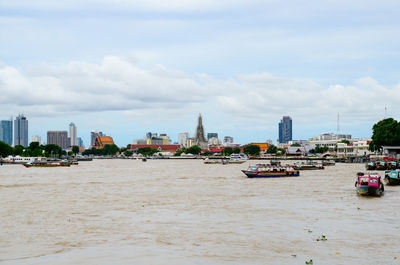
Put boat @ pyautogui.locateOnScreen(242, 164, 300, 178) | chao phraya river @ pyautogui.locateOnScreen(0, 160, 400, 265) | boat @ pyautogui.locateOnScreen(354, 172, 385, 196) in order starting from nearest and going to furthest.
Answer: chao phraya river @ pyautogui.locateOnScreen(0, 160, 400, 265) → boat @ pyautogui.locateOnScreen(354, 172, 385, 196) → boat @ pyautogui.locateOnScreen(242, 164, 300, 178)

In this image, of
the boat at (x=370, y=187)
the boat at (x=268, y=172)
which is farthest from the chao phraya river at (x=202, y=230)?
the boat at (x=268, y=172)

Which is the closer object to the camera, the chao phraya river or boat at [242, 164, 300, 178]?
the chao phraya river

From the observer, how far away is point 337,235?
34.5 metres

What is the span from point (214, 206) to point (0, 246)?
2342cm

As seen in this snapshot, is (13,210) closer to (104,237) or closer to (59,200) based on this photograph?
(59,200)

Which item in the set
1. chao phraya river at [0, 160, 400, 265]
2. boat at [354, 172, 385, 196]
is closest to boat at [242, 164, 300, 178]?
chao phraya river at [0, 160, 400, 265]

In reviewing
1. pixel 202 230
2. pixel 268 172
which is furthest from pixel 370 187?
pixel 268 172

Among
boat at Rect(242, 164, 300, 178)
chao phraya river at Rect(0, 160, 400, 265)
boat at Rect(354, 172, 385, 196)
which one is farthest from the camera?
boat at Rect(242, 164, 300, 178)

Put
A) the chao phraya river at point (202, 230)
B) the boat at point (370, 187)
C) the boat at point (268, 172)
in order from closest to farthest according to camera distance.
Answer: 1. the chao phraya river at point (202, 230)
2. the boat at point (370, 187)
3. the boat at point (268, 172)

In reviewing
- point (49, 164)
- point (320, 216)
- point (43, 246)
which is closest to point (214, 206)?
point (320, 216)

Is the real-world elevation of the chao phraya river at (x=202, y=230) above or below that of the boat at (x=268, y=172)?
below

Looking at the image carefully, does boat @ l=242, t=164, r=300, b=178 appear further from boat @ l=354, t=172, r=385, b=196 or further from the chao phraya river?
boat @ l=354, t=172, r=385, b=196

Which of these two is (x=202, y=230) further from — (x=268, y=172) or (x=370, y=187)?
(x=268, y=172)

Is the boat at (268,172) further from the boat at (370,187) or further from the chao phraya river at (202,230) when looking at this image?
the boat at (370,187)
